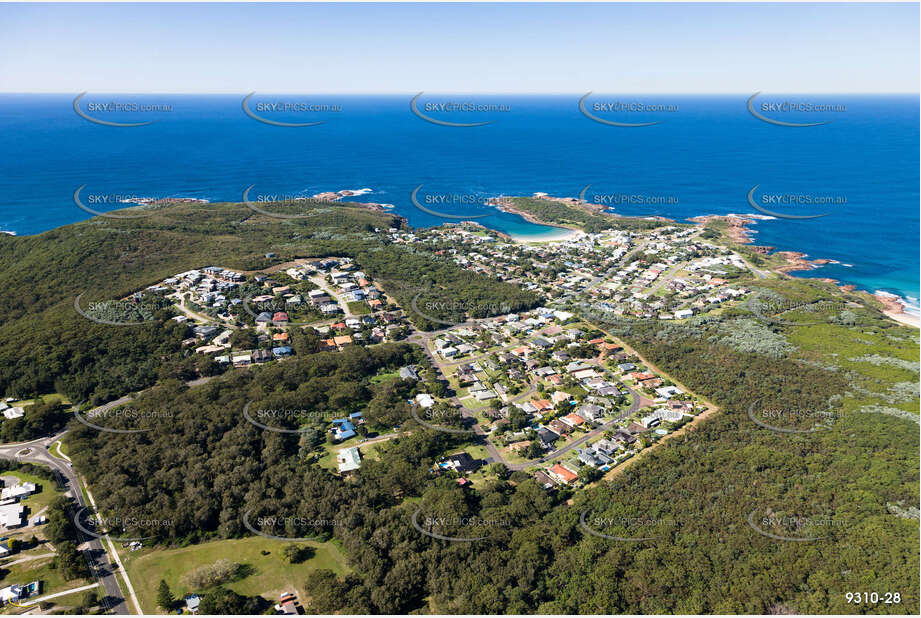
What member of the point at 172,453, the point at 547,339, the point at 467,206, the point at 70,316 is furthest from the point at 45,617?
the point at 467,206

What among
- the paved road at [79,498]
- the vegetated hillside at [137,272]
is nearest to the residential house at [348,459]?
the paved road at [79,498]

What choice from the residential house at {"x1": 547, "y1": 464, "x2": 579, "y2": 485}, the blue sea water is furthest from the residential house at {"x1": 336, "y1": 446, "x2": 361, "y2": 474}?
the blue sea water

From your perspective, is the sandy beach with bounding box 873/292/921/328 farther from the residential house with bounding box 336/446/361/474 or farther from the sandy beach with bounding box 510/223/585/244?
the residential house with bounding box 336/446/361/474

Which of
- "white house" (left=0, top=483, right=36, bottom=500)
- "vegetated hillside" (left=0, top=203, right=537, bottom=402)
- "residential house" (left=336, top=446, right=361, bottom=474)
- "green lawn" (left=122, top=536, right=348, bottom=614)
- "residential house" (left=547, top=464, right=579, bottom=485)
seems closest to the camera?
"green lawn" (left=122, top=536, right=348, bottom=614)

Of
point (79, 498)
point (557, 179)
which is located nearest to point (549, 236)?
point (557, 179)

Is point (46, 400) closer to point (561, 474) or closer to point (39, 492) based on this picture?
point (39, 492)

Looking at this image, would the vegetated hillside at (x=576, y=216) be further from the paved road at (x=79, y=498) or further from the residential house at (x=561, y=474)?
the paved road at (x=79, y=498)

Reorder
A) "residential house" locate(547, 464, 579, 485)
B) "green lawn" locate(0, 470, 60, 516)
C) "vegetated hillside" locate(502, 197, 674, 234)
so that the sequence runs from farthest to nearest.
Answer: "vegetated hillside" locate(502, 197, 674, 234) → "residential house" locate(547, 464, 579, 485) → "green lawn" locate(0, 470, 60, 516)
